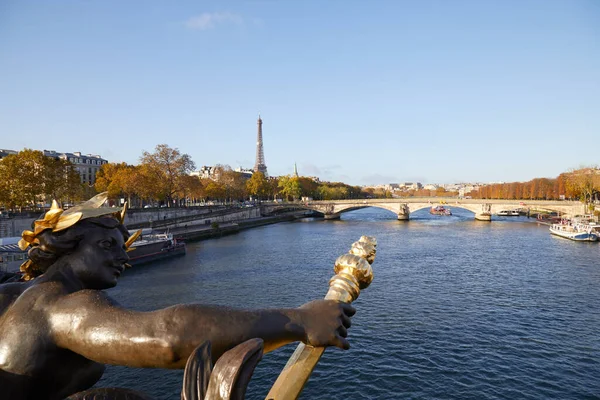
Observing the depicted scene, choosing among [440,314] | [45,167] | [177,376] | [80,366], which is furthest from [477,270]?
[45,167]

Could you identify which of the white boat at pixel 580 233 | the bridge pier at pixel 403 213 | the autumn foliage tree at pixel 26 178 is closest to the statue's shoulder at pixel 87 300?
the autumn foliage tree at pixel 26 178

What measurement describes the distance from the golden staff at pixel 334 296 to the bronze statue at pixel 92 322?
0.45ft

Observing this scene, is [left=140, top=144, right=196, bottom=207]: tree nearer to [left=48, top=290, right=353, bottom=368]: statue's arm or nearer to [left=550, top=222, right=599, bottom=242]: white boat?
[left=550, top=222, right=599, bottom=242]: white boat

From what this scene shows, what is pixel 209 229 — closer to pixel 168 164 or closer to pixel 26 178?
pixel 168 164

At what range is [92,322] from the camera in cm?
130

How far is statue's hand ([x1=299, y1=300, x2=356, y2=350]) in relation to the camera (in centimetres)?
142

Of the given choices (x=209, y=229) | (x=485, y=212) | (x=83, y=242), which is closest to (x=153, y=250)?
(x=209, y=229)

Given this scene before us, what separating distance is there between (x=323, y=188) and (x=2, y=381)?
333ft

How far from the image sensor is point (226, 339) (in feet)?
4.09

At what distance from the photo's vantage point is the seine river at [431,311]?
1112 cm

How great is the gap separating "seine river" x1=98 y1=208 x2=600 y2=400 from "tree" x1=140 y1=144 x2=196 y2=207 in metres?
17.9

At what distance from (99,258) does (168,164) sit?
163ft

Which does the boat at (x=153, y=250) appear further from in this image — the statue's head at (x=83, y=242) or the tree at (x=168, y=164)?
the statue's head at (x=83, y=242)

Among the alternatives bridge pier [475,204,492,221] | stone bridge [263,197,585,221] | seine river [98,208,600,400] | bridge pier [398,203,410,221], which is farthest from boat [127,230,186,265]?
bridge pier [475,204,492,221]
